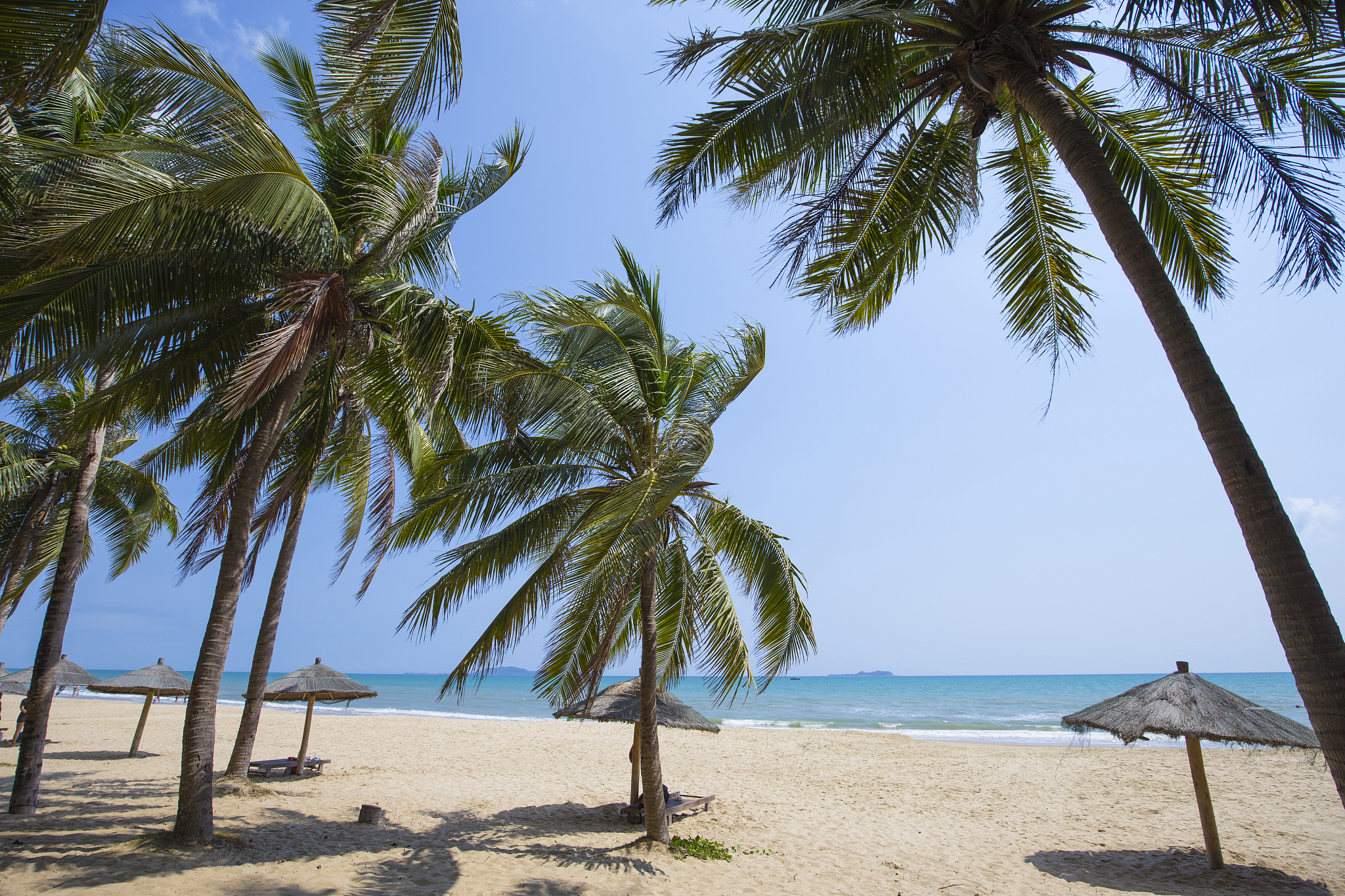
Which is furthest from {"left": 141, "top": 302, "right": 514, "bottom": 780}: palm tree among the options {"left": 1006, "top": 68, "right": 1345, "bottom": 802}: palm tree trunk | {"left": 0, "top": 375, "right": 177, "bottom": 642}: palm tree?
{"left": 1006, "top": 68, "right": 1345, "bottom": 802}: palm tree trunk

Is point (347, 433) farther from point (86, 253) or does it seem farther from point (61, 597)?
point (86, 253)

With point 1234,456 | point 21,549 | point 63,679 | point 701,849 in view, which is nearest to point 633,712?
point 701,849

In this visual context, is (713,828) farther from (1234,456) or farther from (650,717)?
(1234,456)

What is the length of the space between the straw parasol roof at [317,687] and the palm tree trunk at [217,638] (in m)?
6.03

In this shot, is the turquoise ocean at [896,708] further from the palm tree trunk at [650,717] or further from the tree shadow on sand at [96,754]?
the tree shadow on sand at [96,754]

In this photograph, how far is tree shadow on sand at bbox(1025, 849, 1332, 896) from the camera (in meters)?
6.61

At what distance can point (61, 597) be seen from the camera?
7.54 m

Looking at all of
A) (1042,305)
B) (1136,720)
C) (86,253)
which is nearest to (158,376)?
(86,253)

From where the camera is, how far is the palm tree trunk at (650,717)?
7.07 m

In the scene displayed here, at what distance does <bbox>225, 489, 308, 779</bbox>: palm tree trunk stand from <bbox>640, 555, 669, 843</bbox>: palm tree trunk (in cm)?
529

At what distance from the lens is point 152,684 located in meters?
14.1

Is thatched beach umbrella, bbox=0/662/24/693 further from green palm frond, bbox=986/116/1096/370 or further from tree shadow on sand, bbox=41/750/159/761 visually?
green palm frond, bbox=986/116/1096/370

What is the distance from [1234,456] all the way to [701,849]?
20.6 ft

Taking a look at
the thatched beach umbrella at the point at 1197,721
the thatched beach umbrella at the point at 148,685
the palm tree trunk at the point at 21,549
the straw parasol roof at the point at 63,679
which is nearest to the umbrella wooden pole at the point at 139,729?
the thatched beach umbrella at the point at 148,685
